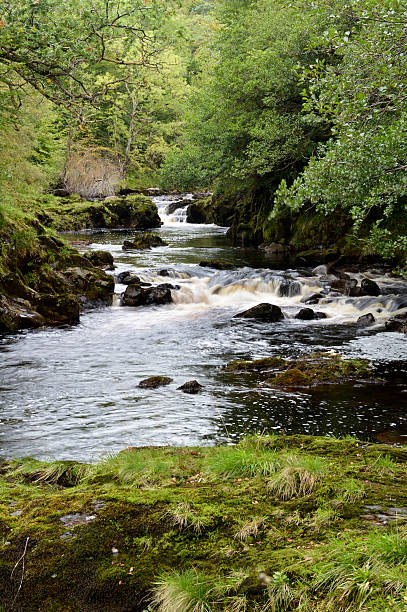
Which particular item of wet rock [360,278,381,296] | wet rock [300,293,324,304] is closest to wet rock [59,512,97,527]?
wet rock [300,293,324,304]

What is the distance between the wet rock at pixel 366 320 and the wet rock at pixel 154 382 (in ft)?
22.2

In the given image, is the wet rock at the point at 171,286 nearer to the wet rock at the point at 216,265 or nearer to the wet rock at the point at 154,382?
the wet rock at the point at 216,265

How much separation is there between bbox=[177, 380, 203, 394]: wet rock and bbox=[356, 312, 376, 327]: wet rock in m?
6.59

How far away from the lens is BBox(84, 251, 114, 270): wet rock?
20.5m

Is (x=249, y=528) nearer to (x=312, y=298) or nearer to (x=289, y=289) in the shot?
(x=312, y=298)

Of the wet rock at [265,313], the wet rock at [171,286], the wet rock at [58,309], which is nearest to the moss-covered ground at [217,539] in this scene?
the wet rock at [58,309]

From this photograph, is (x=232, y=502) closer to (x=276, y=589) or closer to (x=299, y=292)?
(x=276, y=589)

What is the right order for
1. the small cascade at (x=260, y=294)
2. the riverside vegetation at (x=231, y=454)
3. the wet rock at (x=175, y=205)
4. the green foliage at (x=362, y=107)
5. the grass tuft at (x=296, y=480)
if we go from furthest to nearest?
the wet rock at (x=175, y=205) < the small cascade at (x=260, y=294) < the green foliage at (x=362, y=107) < the grass tuft at (x=296, y=480) < the riverside vegetation at (x=231, y=454)

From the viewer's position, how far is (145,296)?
17.1 meters

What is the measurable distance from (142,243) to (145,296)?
11.6 metres

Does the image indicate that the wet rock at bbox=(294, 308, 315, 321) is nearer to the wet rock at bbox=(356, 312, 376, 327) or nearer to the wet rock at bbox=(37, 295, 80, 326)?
the wet rock at bbox=(356, 312, 376, 327)

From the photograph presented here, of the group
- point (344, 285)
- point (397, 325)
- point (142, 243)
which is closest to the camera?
point (397, 325)

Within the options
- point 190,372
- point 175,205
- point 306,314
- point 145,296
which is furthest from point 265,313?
point 175,205

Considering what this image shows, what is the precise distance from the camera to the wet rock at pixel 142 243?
2775 centimetres
